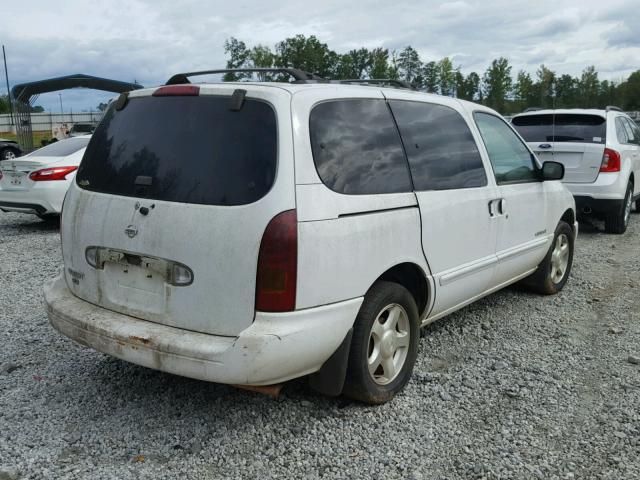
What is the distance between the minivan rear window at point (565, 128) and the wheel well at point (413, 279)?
18.9 ft

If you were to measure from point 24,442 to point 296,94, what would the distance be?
2221 mm

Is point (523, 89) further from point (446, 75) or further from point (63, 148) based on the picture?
point (63, 148)

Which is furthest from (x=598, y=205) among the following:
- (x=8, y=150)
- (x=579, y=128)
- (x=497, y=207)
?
(x=8, y=150)

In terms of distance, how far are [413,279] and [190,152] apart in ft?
5.05

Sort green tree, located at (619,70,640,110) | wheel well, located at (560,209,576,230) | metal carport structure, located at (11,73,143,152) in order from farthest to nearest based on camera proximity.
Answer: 1. green tree, located at (619,70,640,110)
2. metal carport structure, located at (11,73,143,152)
3. wheel well, located at (560,209,576,230)

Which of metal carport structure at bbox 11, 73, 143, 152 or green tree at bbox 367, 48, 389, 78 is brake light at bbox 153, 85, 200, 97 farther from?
green tree at bbox 367, 48, 389, 78

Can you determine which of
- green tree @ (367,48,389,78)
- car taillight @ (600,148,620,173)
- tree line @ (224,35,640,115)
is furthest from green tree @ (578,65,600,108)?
car taillight @ (600,148,620,173)

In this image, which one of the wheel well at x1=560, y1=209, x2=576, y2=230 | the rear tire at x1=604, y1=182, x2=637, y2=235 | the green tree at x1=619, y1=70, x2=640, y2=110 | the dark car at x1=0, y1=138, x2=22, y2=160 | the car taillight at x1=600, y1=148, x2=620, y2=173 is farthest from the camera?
the green tree at x1=619, y1=70, x2=640, y2=110

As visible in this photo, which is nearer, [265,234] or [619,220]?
[265,234]

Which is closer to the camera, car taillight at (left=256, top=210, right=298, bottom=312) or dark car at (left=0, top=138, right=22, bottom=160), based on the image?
car taillight at (left=256, top=210, right=298, bottom=312)

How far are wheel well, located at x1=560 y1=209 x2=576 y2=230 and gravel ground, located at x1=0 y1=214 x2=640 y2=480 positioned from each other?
1.31 meters

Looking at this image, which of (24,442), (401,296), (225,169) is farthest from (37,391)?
(401,296)

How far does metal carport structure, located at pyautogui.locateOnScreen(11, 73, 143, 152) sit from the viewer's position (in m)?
28.8

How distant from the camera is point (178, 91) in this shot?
3225mm
